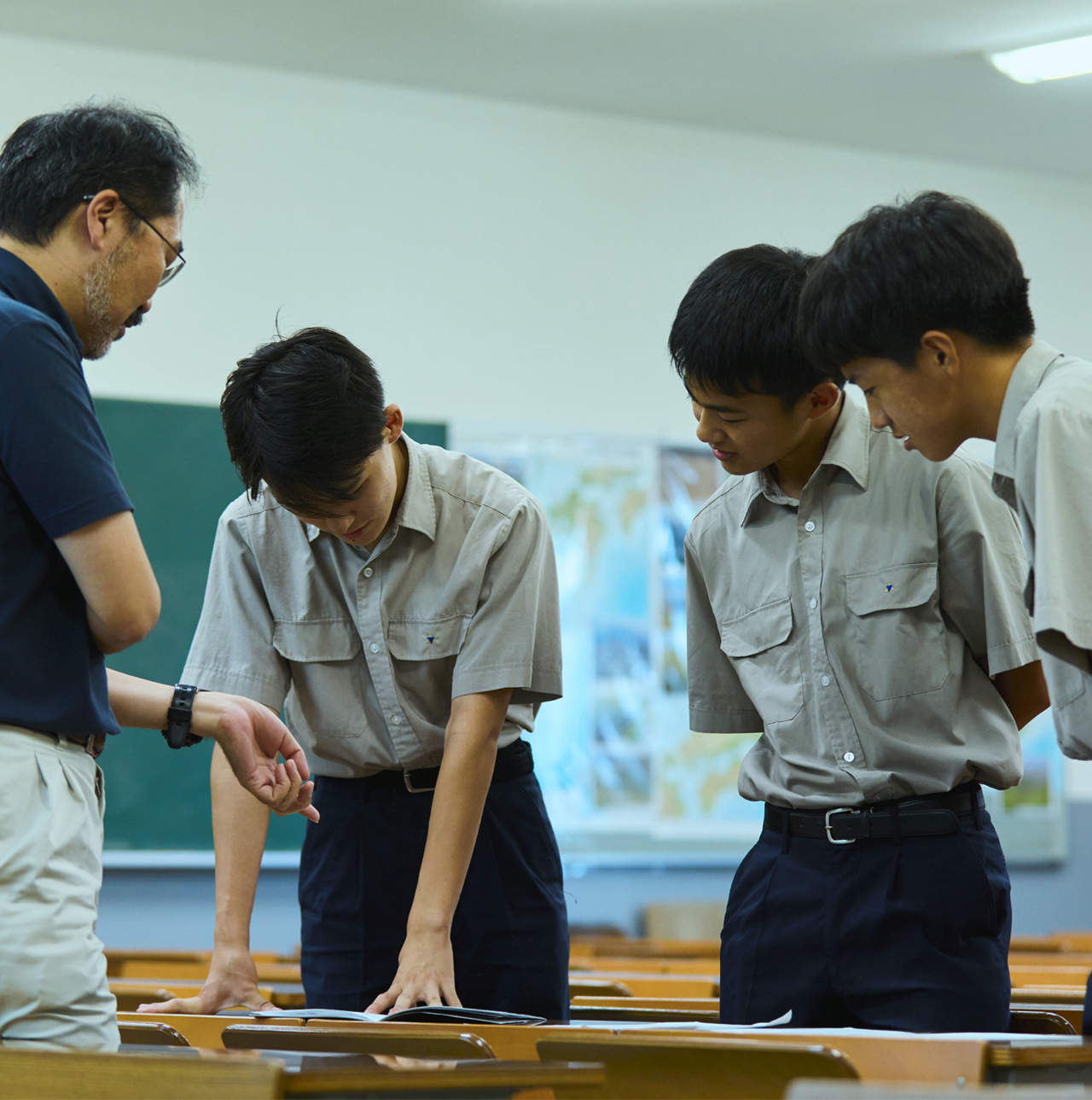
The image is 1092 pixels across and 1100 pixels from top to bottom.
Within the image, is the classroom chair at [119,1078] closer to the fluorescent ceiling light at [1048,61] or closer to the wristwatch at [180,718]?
the wristwatch at [180,718]

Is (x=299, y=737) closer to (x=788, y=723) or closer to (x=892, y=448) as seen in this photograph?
(x=788, y=723)

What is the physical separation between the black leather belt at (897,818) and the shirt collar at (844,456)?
43 centimetres

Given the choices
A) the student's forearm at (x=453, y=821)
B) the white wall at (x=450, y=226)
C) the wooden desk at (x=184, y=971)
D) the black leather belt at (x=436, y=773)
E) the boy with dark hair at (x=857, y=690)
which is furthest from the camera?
the white wall at (x=450, y=226)

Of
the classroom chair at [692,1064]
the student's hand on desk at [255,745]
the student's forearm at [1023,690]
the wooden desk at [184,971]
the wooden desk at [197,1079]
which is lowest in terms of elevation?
the wooden desk at [184,971]

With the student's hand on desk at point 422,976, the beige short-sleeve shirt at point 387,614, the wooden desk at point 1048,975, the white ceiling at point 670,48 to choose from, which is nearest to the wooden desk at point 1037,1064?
the student's hand on desk at point 422,976

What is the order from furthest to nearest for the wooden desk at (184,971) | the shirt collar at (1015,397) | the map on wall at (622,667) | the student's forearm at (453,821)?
the map on wall at (622,667)
the wooden desk at (184,971)
the student's forearm at (453,821)
the shirt collar at (1015,397)

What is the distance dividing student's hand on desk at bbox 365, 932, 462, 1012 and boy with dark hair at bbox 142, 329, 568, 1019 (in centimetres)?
12

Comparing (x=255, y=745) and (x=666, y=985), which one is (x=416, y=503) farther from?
(x=666, y=985)

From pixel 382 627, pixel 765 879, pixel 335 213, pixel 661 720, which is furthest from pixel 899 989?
pixel 335 213

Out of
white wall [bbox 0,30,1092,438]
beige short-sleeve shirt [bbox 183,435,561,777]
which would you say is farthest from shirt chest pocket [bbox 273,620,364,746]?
white wall [bbox 0,30,1092,438]

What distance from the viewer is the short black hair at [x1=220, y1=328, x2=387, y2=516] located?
1.81 m

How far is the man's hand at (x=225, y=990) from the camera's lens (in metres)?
1.91

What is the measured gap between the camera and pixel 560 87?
17.8ft

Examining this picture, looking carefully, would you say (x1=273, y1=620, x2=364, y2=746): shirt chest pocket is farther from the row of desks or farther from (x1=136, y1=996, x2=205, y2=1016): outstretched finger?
the row of desks
